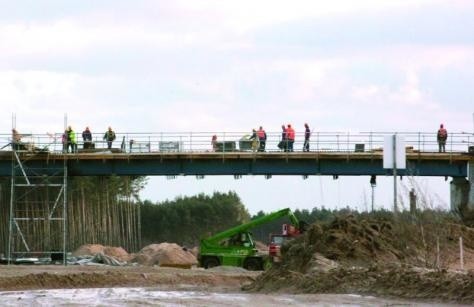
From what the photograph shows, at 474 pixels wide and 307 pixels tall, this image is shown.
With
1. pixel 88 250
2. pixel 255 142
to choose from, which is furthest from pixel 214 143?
pixel 88 250

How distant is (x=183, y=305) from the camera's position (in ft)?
87.3

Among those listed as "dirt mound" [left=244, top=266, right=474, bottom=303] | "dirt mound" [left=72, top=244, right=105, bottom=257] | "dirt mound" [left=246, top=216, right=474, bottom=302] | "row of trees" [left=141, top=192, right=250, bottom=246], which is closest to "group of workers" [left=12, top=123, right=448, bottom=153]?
"dirt mound" [left=72, top=244, right=105, bottom=257]

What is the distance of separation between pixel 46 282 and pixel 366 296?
17.7 metres

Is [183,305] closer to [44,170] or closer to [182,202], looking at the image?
[44,170]

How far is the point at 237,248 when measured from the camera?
53.0 metres

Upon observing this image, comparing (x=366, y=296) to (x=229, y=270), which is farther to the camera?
(x=229, y=270)

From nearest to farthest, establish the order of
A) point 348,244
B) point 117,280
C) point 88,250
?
point 348,244 < point 117,280 < point 88,250

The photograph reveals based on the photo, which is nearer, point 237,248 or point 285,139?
point 237,248

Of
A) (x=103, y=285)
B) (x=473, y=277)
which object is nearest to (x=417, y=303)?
(x=473, y=277)

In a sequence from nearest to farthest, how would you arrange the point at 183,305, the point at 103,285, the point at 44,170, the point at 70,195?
1. the point at 183,305
2. the point at 103,285
3. the point at 44,170
4. the point at 70,195

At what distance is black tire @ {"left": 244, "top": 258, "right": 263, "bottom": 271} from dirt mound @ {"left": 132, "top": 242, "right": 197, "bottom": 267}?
6.87m

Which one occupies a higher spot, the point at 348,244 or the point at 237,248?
the point at 348,244

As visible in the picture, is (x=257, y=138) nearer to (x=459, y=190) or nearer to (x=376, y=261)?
(x=459, y=190)

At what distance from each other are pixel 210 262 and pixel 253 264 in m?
2.52
